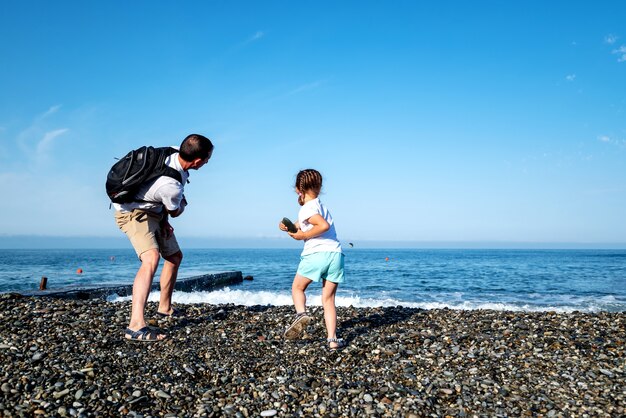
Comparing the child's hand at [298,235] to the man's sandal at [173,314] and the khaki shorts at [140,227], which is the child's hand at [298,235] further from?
the man's sandal at [173,314]

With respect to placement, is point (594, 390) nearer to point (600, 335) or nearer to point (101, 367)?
point (600, 335)

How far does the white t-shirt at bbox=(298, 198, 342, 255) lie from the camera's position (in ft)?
19.4

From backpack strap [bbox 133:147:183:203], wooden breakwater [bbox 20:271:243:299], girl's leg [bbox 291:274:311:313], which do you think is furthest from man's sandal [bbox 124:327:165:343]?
wooden breakwater [bbox 20:271:243:299]

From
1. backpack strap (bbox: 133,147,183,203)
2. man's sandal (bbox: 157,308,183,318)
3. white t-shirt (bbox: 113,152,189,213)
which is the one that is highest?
backpack strap (bbox: 133,147,183,203)

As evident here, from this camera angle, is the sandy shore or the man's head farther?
the man's head

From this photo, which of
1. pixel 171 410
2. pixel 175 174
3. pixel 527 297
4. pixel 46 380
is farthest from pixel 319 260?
pixel 527 297

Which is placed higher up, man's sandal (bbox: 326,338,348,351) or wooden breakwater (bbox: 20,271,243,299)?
man's sandal (bbox: 326,338,348,351)

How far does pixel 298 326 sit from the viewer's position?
630cm

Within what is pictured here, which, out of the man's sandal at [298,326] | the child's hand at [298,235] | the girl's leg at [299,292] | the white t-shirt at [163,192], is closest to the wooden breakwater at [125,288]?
the white t-shirt at [163,192]

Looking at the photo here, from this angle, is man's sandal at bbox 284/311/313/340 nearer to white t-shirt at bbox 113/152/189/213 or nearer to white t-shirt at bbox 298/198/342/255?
white t-shirt at bbox 298/198/342/255

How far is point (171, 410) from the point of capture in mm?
4035

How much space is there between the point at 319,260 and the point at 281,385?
1830 millimetres

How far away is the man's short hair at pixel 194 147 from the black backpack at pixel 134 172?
10.2 inches

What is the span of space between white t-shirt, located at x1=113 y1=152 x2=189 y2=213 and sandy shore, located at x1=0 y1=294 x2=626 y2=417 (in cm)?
183
